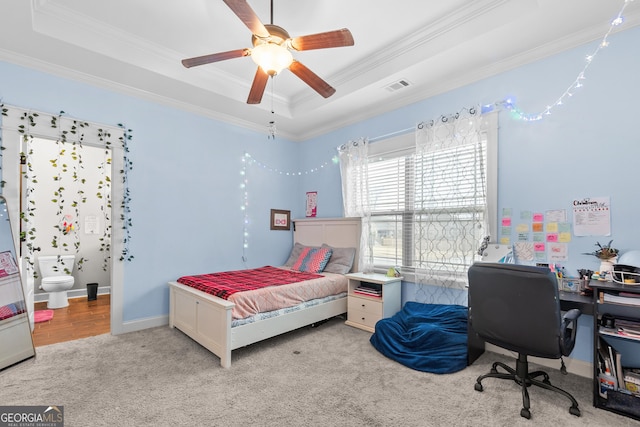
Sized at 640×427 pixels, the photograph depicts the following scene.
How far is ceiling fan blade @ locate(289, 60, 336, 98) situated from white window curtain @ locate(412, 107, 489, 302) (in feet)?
4.75

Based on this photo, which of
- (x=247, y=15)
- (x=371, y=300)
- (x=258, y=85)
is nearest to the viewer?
(x=247, y=15)

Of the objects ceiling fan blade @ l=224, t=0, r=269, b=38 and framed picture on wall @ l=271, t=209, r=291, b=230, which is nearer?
ceiling fan blade @ l=224, t=0, r=269, b=38

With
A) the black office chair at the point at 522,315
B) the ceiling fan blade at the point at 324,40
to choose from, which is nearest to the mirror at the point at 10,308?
the ceiling fan blade at the point at 324,40

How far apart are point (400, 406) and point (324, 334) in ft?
4.59

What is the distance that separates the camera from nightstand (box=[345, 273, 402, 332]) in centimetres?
336

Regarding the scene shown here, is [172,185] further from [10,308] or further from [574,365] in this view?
[574,365]

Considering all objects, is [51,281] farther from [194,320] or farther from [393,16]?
[393,16]

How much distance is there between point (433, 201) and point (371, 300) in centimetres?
132

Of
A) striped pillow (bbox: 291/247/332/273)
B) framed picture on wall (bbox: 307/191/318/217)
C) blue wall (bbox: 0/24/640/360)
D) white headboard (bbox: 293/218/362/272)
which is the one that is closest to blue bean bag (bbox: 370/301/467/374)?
blue wall (bbox: 0/24/640/360)

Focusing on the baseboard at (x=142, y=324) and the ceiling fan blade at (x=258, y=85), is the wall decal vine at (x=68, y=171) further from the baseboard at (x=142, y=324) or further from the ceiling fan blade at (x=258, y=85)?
the ceiling fan blade at (x=258, y=85)

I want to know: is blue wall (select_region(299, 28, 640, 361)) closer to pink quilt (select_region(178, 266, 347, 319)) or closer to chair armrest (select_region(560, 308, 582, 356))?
chair armrest (select_region(560, 308, 582, 356))

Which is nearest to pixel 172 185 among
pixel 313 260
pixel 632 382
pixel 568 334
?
pixel 313 260

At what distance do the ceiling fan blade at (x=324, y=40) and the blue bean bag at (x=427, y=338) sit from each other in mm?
2479

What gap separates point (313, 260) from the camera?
13.8ft
